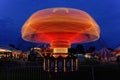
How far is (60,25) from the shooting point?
32.7 feet

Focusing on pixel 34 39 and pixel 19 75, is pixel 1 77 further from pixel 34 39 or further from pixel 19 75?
pixel 34 39

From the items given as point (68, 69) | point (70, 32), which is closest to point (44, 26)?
point (70, 32)

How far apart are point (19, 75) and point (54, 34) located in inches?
218

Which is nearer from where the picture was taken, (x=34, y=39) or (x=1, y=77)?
(x=34, y=39)

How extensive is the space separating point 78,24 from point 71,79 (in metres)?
6.53

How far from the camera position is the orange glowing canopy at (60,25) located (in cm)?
988

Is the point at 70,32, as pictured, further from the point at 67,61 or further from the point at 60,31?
the point at 67,61

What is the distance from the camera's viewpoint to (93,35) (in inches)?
433

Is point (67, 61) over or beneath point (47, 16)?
beneath

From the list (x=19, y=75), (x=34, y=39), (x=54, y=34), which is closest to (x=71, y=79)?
(x=19, y=75)

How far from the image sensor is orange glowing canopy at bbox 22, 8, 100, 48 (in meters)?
9.88

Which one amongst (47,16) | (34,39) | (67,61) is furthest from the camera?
(34,39)

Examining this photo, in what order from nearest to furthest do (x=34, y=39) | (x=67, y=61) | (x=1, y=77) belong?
1. (x=67, y=61)
2. (x=34, y=39)
3. (x=1, y=77)

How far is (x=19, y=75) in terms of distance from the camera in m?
15.3
